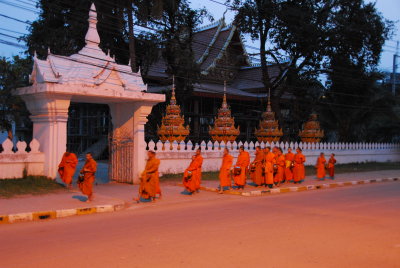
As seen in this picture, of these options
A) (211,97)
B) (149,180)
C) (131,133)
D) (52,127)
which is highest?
(211,97)

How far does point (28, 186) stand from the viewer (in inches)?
439

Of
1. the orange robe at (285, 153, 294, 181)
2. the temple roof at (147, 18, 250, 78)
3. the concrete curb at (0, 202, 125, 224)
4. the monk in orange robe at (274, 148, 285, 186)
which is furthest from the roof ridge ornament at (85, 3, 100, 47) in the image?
the temple roof at (147, 18, 250, 78)

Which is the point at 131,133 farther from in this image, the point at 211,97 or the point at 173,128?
the point at 211,97

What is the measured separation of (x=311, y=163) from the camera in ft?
73.2

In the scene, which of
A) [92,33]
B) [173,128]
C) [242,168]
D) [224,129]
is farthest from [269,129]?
[92,33]

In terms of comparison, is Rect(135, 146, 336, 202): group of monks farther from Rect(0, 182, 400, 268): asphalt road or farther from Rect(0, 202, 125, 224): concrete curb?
Rect(0, 202, 125, 224): concrete curb

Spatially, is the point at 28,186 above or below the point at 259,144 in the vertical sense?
below

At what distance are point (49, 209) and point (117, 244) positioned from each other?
3395 millimetres

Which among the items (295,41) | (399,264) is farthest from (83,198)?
(295,41)

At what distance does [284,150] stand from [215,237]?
15018 mm

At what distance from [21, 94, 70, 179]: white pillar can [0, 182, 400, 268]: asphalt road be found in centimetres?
351

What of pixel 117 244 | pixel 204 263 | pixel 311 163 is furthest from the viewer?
pixel 311 163

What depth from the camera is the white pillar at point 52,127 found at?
466 inches

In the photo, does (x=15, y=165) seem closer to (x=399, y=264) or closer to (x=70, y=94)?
(x=70, y=94)
